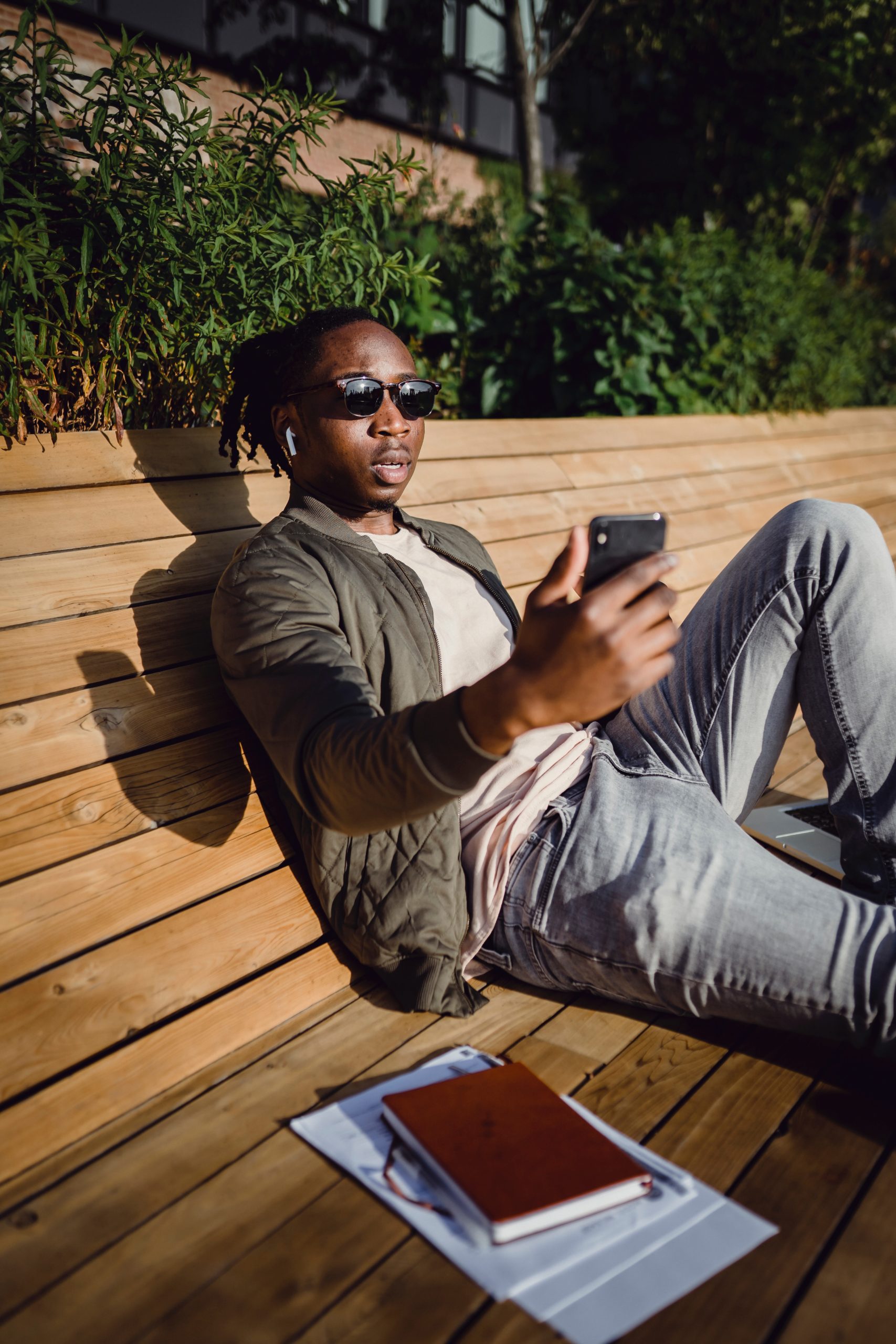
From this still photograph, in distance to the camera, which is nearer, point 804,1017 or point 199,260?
point 804,1017

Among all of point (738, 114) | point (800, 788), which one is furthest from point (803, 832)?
point (738, 114)

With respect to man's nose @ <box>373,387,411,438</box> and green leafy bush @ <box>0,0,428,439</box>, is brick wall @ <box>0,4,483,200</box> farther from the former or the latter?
man's nose @ <box>373,387,411,438</box>

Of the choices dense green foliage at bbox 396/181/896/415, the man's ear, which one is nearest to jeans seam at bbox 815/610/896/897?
the man's ear

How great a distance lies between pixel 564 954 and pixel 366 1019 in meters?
0.39

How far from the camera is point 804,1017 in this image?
5.55 ft

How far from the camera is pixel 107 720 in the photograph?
1.96m

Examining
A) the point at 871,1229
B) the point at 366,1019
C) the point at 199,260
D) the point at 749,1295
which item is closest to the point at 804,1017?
the point at 871,1229

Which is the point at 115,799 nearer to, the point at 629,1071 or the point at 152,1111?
the point at 152,1111

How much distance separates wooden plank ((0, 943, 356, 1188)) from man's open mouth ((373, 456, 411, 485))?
1.00 m

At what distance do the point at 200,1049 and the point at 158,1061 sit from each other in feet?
0.26

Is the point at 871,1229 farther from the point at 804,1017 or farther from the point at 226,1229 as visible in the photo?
the point at 226,1229

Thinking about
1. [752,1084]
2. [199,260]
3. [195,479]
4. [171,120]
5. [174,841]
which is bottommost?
[752,1084]

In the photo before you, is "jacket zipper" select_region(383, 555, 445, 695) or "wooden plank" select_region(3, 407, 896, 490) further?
"wooden plank" select_region(3, 407, 896, 490)

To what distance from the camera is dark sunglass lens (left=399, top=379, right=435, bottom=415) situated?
88.2 inches
